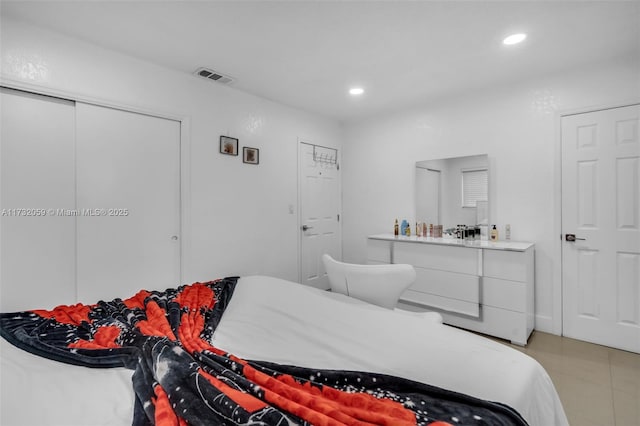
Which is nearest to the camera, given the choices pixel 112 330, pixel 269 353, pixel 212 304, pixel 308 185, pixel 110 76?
pixel 269 353

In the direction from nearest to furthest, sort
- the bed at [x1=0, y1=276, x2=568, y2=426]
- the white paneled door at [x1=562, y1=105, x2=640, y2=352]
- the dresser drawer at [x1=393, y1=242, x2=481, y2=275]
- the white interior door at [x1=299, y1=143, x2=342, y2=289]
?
the bed at [x1=0, y1=276, x2=568, y2=426], the white paneled door at [x1=562, y1=105, x2=640, y2=352], the dresser drawer at [x1=393, y1=242, x2=481, y2=275], the white interior door at [x1=299, y1=143, x2=342, y2=289]

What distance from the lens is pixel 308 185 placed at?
4141 millimetres

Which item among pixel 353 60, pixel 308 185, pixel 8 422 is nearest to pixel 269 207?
pixel 308 185

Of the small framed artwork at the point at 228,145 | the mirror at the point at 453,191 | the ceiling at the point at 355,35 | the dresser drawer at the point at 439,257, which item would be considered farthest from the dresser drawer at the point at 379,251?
the small framed artwork at the point at 228,145

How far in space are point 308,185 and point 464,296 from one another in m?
2.28

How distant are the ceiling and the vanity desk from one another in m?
1.69

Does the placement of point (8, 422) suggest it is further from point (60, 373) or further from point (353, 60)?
point (353, 60)

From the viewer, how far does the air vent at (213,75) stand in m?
2.89

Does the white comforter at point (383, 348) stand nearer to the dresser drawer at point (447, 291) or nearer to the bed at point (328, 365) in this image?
the bed at point (328, 365)

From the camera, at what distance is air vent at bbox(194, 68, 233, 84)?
2.89 metres

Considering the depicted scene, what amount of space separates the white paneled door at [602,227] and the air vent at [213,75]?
129 inches

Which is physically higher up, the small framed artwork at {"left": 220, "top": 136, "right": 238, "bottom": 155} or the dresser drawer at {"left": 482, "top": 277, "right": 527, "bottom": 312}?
the small framed artwork at {"left": 220, "top": 136, "right": 238, "bottom": 155}

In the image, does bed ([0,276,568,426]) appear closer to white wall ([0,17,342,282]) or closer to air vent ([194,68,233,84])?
white wall ([0,17,342,282])

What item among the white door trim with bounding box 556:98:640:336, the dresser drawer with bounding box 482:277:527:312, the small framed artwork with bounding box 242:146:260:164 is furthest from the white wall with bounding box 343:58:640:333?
the small framed artwork with bounding box 242:146:260:164
